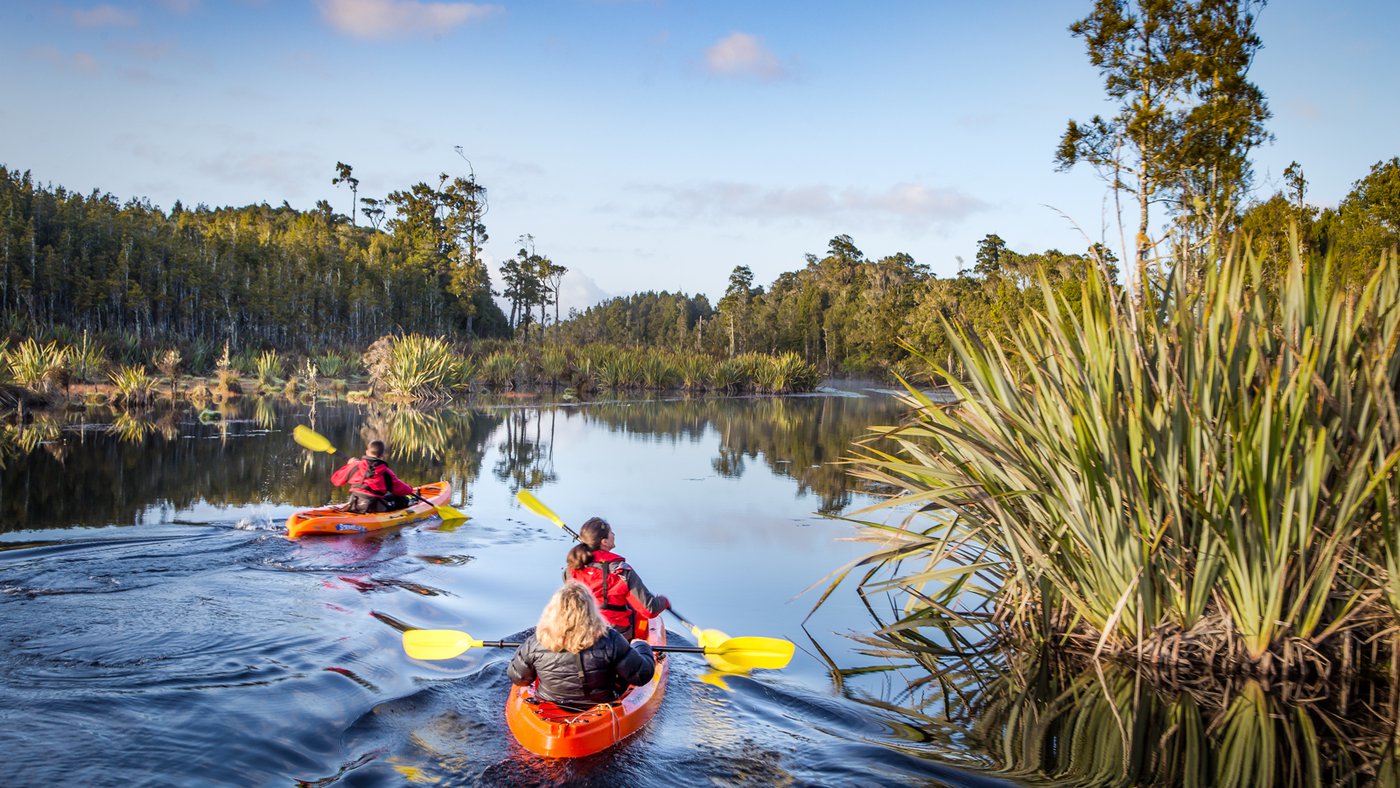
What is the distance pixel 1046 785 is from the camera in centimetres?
505

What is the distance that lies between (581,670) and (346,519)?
668 centimetres

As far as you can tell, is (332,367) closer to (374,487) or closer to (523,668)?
(374,487)

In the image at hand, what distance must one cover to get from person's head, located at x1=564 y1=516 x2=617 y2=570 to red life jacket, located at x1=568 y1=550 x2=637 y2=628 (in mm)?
60

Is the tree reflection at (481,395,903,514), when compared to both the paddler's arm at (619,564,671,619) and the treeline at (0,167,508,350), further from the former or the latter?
the treeline at (0,167,508,350)

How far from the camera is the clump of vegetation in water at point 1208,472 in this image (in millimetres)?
5254

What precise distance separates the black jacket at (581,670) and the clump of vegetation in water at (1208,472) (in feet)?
7.16

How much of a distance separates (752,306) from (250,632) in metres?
66.3

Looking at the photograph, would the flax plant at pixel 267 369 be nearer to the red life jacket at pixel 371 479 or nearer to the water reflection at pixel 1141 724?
the red life jacket at pixel 371 479

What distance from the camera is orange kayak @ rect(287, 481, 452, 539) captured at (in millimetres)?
10734

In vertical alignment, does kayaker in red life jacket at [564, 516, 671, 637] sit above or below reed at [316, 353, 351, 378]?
below

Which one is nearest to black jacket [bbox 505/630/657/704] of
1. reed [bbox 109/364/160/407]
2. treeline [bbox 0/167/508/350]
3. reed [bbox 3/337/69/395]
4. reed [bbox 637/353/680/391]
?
reed [bbox 3/337/69/395]

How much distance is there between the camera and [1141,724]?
5.68m

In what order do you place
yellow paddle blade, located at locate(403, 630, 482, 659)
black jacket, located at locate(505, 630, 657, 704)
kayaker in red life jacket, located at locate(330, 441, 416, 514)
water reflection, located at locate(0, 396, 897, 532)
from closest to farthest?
black jacket, located at locate(505, 630, 657, 704) < yellow paddle blade, located at locate(403, 630, 482, 659) < kayaker in red life jacket, located at locate(330, 441, 416, 514) < water reflection, located at locate(0, 396, 897, 532)

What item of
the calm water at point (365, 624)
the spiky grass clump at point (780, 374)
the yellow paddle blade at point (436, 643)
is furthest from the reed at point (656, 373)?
the yellow paddle blade at point (436, 643)
